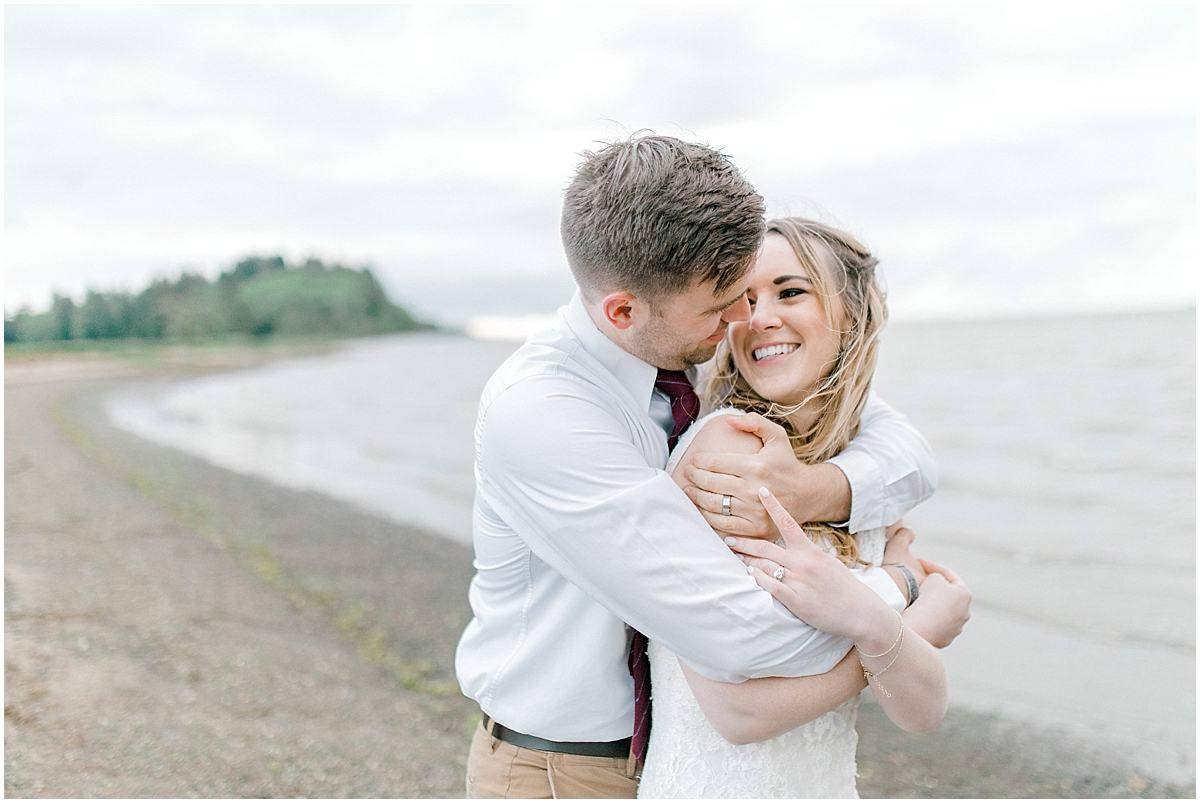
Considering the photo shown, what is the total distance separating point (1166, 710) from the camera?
6609 millimetres

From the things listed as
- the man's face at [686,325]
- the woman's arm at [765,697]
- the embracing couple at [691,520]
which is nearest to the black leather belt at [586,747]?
the embracing couple at [691,520]

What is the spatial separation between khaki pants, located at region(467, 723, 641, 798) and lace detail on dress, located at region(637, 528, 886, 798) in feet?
0.29

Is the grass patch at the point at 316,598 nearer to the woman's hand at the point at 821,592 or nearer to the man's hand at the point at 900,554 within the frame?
the man's hand at the point at 900,554

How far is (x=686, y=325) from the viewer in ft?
6.36

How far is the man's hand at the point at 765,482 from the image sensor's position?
192 cm

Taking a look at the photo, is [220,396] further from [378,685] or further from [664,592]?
[664,592]

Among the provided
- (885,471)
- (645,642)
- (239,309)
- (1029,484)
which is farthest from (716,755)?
(239,309)

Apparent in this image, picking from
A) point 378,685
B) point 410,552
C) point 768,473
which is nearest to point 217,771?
point 378,685

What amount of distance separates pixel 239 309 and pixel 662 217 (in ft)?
215

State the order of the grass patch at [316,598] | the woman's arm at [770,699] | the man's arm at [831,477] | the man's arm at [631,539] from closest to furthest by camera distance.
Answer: the man's arm at [631,539]
the woman's arm at [770,699]
the man's arm at [831,477]
the grass patch at [316,598]

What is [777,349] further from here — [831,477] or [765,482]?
[765,482]

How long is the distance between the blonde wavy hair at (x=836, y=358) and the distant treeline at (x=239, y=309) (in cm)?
765

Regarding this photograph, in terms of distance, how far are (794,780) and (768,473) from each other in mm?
742

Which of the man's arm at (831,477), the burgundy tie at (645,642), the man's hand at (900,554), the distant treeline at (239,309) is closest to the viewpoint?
the man's arm at (831,477)
